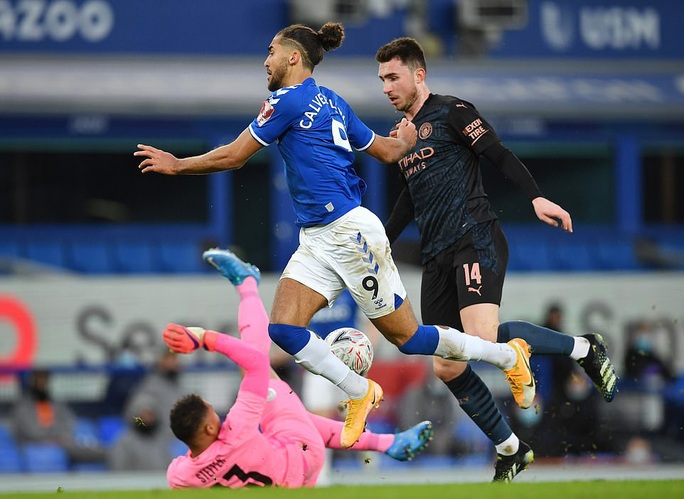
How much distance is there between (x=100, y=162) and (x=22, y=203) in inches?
47.4

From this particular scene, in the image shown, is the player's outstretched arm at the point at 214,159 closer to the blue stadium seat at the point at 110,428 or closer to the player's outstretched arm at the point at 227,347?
the player's outstretched arm at the point at 227,347

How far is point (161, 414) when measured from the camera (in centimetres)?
1494

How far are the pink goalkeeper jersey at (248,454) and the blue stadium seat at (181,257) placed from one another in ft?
29.1

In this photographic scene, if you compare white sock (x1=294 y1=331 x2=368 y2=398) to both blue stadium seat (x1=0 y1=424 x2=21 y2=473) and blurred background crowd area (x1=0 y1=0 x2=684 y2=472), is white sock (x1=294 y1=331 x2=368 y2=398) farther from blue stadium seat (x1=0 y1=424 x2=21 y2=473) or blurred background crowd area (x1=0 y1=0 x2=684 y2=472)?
blue stadium seat (x1=0 y1=424 x2=21 y2=473)

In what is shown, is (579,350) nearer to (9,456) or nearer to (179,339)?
(179,339)

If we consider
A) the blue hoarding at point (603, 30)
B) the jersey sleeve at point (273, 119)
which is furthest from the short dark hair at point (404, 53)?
the blue hoarding at point (603, 30)

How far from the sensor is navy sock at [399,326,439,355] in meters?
7.89

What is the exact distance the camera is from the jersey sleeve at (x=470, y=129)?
835 centimetres

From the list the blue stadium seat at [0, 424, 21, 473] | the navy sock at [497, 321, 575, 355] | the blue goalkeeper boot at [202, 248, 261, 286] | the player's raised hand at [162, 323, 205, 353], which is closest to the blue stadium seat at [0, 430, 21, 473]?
the blue stadium seat at [0, 424, 21, 473]

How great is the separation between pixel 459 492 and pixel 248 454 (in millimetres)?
1740

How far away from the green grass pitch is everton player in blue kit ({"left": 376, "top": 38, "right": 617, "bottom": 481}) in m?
0.97

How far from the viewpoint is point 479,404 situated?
338 inches

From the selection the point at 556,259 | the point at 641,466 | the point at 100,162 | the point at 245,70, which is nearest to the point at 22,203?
the point at 100,162

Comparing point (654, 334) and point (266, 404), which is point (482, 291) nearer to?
point (266, 404)
